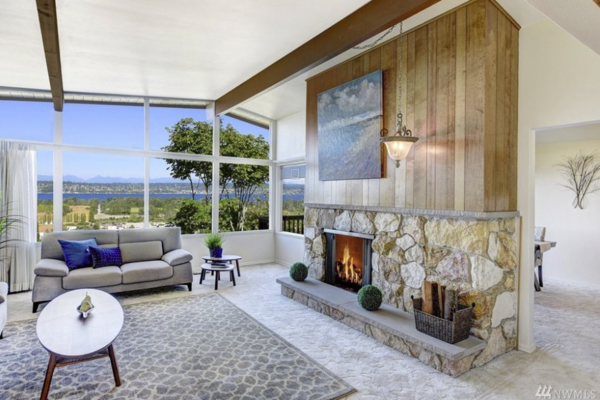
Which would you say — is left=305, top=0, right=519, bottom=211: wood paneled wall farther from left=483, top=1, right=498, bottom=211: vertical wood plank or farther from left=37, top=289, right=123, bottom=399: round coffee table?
left=37, top=289, right=123, bottom=399: round coffee table

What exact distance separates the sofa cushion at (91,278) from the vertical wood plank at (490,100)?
4.57m

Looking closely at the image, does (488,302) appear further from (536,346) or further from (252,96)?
(252,96)

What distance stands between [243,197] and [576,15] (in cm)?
642

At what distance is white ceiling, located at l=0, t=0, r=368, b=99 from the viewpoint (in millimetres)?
3176

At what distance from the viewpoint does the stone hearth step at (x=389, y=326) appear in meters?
2.91

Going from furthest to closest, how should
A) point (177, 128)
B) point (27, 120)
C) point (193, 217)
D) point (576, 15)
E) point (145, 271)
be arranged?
point (193, 217)
point (177, 128)
point (27, 120)
point (145, 271)
point (576, 15)

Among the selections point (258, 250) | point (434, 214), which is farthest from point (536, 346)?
point (258, 250)

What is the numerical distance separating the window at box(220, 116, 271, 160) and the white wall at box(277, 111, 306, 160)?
0.32m

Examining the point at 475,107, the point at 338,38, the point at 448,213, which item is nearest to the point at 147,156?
the point at 338,38

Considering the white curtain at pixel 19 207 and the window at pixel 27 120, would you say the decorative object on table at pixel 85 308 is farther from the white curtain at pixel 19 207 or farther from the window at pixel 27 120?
the window at pixel 27 120

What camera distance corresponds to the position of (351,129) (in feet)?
14.8

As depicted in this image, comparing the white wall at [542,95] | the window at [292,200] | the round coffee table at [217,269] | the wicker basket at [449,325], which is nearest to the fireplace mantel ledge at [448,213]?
the white wall at [542,95]

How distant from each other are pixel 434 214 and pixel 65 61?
4739mm

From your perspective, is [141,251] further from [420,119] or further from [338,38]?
[420,119]
